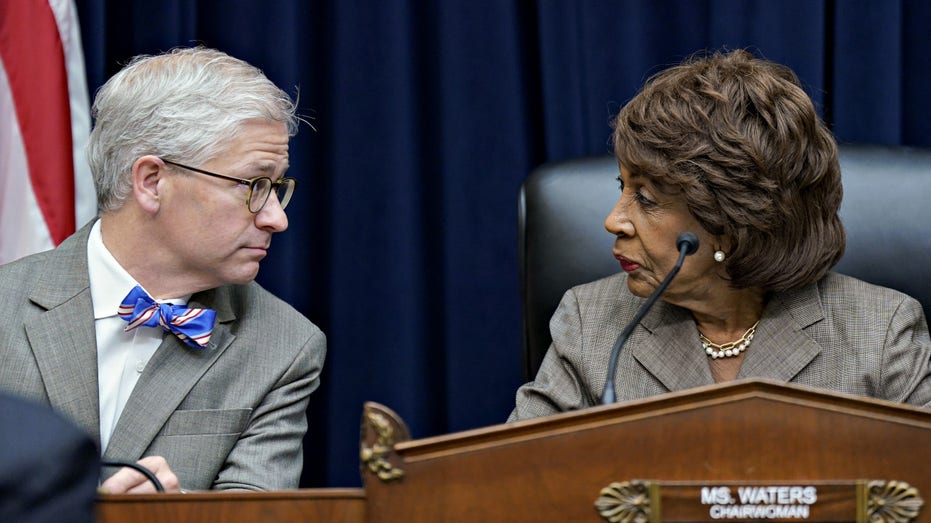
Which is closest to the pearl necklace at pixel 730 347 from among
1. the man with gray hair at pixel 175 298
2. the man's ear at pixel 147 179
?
the man with gray hair at pixel 175 298

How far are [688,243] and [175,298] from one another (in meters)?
0.84

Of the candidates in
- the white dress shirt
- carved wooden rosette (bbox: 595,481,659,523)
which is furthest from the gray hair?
carved wooden rosette (bbox: 595,481,659,523)

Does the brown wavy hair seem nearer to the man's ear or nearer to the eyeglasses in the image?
the eyeglasses

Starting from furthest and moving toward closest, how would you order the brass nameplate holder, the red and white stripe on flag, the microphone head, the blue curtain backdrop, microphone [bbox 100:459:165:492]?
the blue curtain backdrop → the red and white stripe on flag → the microphone head → microphone [bbox 100:459:165:492] → the brass nameplate holder

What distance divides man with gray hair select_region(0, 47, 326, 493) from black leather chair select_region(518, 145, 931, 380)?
0.43 m

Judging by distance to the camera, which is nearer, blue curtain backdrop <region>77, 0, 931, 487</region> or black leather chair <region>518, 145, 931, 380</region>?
black leather chair <region>518, 145, 931, 380</region>

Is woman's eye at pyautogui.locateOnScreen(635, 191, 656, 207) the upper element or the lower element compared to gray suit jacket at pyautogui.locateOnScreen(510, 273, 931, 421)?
upper

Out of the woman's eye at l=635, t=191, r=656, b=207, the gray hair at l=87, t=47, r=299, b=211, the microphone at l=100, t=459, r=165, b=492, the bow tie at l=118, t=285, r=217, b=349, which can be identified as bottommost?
the microphone at l=100, t=459, r=165, b=492

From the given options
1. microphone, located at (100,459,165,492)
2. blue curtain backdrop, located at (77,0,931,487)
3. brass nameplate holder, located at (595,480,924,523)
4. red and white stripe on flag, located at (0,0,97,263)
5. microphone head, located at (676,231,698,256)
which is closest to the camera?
brass nameplate holder, located at (595,480,924,523)

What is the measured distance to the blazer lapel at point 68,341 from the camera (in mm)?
1906

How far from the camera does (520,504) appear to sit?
1232 mm

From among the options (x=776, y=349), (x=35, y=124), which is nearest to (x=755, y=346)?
(x=776, y=349)

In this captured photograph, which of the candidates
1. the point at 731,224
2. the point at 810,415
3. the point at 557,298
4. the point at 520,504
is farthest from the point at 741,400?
the point at 557,298

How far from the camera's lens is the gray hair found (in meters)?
1.98
